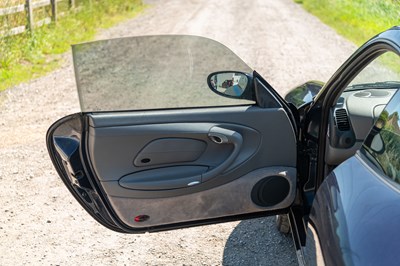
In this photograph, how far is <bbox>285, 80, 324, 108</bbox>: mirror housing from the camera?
420 centimetres

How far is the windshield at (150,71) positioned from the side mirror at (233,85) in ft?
0.10

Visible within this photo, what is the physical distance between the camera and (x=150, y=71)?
3.62 m

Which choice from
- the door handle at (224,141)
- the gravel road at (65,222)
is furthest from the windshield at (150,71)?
the gravel road at (65,222)

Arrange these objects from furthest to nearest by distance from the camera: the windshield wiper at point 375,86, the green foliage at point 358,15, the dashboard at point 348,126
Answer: the green foliage at point 358,15, the windshield wiper at point 375,86, the dashboard at point 348,126

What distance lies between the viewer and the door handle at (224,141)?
3.31 meters

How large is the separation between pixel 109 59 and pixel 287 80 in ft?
23.5

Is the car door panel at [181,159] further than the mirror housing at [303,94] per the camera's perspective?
No

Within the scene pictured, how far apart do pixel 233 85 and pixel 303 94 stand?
1.13 metres

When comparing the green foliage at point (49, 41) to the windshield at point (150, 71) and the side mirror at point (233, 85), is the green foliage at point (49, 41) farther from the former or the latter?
the side mirror at point (233, 85)

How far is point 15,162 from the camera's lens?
6.41m

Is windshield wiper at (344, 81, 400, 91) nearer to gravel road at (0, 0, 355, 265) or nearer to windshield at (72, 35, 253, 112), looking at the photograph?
windshield at (72, 35, 253, 112)

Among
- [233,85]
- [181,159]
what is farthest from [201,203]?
[233,85]

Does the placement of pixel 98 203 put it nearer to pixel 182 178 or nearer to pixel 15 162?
pixel 182 178

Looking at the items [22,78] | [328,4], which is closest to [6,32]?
[22,78]
